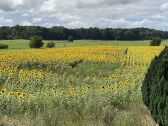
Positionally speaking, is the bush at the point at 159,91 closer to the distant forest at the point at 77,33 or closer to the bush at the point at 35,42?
the bush at the point at 35,42

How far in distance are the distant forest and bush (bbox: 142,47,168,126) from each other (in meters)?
85.2

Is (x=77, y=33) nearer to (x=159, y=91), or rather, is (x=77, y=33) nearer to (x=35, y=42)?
(x=35, y=42)

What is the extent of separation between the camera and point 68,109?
9.30 meters

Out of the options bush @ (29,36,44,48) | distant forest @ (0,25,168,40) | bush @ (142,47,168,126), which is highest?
bush @ (142,47,168,126)

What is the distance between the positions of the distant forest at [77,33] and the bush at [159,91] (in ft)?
279

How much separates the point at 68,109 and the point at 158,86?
9.48 feet

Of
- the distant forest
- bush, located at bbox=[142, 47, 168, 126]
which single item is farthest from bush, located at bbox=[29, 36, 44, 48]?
bush, located at bbox=[142, 47, 168, 126]

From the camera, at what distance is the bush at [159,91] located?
6.61 metres

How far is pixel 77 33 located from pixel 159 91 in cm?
10079

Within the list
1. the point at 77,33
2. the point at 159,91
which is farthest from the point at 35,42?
the point at 77,33

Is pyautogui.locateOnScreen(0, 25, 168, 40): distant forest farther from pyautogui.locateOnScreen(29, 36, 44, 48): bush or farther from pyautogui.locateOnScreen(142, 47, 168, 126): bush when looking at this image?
pyautogui.locateOnScreen(142, 47, 168, 126): bush

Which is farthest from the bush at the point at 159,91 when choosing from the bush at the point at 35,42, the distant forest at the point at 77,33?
the distant forest at the point at 77,33

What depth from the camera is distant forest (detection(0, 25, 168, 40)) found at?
3760 inches

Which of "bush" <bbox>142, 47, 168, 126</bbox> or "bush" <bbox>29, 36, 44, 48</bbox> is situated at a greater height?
"bush" <bbox>142, 47, 168, 126</bbox>
